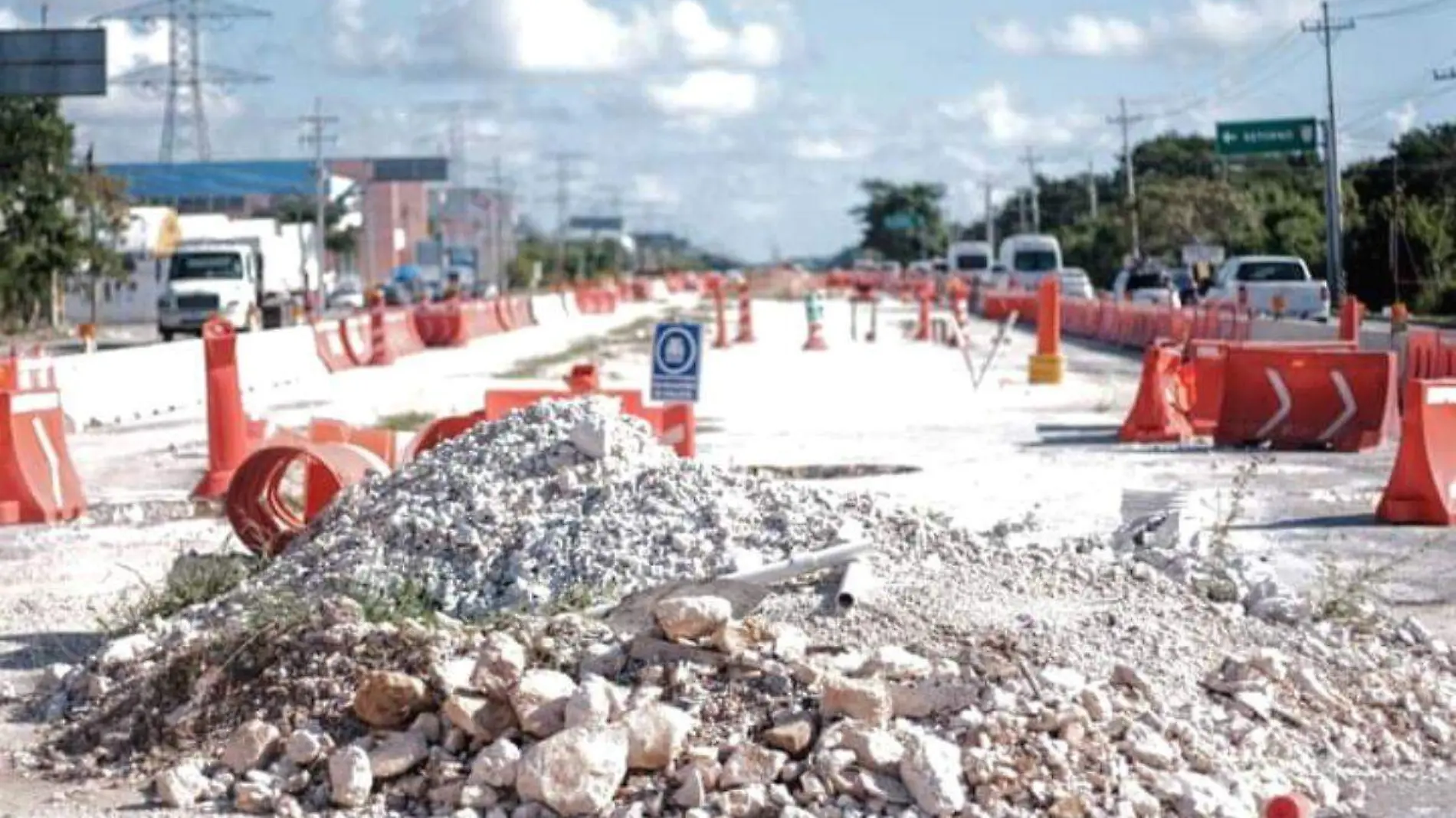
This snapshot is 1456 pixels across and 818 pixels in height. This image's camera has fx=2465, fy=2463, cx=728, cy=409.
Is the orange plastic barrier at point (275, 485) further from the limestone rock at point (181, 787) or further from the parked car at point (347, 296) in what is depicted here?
the parked car at point (347, 296)

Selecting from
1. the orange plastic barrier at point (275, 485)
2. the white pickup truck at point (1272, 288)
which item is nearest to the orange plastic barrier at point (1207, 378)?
the orange plastic barrier at point (275, 485)

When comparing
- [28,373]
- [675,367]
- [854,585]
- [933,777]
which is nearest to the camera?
[933,777]

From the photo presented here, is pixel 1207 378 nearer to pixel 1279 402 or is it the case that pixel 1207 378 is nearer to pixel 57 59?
pixel 1279 402

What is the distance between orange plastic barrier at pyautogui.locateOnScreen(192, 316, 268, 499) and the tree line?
3742cm

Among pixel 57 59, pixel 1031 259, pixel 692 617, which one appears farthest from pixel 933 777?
pixel 1031 259

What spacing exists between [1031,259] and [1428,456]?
6997 cm

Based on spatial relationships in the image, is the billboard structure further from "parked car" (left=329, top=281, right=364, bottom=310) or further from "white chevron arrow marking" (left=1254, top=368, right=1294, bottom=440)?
"parked car" (left=329, top=281, right=364, bottom=310)

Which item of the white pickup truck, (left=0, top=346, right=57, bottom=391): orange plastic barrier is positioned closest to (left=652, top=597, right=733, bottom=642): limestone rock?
(left=0, top=346, right=57, bottom=391): orange plastic barrier

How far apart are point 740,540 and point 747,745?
76.0 inches

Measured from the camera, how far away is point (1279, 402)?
75.4 ft

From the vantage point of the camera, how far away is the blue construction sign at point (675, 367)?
2078 centimetres

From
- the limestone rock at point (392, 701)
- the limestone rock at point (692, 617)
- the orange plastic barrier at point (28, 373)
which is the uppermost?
the orange plastic barrier at point (28, 373)

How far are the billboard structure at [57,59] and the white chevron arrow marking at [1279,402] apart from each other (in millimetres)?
19962

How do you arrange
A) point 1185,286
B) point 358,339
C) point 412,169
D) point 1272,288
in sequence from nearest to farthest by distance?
1. point 358,339
2. point 1272,288
3. point 1185,286
4. point 412,169
